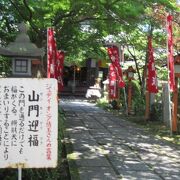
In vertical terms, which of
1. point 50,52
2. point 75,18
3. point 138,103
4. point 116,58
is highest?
point 75,18

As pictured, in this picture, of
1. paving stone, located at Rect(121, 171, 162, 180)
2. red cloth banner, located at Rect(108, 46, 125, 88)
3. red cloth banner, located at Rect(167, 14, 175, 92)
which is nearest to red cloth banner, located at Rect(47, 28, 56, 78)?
red cloth banner, located at Rect(167, 14, 175, 92)

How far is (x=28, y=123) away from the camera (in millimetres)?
5191

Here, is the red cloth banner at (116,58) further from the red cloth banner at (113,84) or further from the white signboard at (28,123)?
the white signboard at (28,123)

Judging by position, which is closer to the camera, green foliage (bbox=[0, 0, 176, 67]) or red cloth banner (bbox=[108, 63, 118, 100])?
green foliage (bbox=[0, 0, 176, 67])

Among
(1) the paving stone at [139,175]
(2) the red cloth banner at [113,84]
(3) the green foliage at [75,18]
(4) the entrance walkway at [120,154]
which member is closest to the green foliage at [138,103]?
(2) the red cloth banner at [113,84]

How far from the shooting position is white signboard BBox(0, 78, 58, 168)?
5137 mm

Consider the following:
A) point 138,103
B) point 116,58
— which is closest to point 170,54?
point 116,58

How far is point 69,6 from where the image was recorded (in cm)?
1278

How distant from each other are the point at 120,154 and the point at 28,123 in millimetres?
4463

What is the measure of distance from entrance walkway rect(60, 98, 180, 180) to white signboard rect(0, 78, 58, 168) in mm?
2040

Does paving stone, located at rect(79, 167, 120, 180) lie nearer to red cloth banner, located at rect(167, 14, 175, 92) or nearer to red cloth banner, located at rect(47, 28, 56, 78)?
red cloth banner, located at rect(47, 28, 56, 78)

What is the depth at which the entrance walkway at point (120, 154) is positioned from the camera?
758cm

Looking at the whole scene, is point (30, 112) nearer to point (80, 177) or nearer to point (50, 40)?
point (80, 177)

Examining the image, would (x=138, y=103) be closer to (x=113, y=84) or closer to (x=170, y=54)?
(x=113, y=84)
